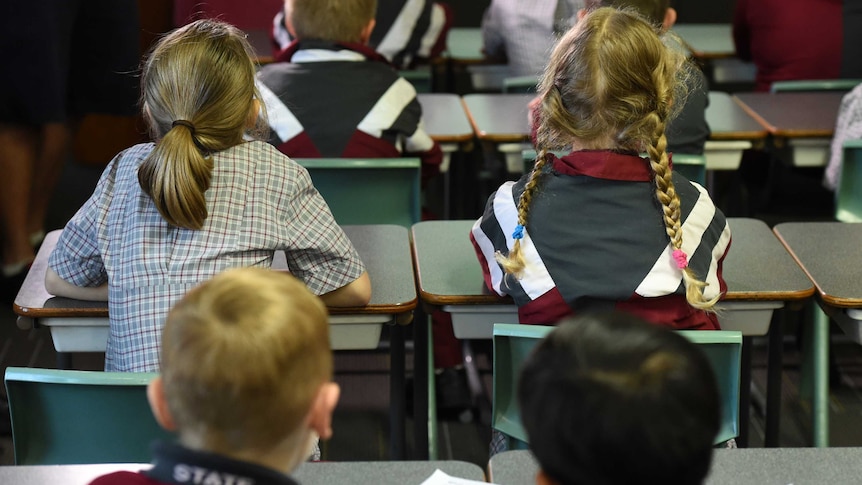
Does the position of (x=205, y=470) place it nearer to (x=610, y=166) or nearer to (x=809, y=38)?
(x=610, y=166)

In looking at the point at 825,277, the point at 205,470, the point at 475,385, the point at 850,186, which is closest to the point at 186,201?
the point at 205,470

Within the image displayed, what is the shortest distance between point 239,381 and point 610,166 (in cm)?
106

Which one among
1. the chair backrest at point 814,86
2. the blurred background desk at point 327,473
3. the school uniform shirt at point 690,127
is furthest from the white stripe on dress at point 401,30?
the blurred background desk at point 327,473

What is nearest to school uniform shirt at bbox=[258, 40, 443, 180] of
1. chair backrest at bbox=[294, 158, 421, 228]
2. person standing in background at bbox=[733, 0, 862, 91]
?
chair backrest at bbox=[294, 158, 421, 228]

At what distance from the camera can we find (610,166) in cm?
196

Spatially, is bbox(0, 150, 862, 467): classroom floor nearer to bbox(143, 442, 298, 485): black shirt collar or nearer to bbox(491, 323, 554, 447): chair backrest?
bbox(491, 323, 554, 447): chair backrest

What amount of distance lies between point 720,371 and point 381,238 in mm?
875

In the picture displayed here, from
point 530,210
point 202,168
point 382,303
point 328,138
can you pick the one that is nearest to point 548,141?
point 530,210

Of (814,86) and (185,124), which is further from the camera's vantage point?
(814,86)

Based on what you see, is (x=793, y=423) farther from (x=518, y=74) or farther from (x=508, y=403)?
(x=518, y=74)

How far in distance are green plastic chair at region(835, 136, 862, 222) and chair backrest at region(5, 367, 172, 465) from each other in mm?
1958

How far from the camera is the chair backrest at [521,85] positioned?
3.67 m

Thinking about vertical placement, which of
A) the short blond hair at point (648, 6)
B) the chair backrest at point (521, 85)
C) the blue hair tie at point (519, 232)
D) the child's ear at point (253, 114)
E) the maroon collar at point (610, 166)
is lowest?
the blue hair tie at point (519, 232)

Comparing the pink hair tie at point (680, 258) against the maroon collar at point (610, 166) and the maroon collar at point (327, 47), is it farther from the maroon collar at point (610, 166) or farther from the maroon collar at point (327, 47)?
the maroon collar at point (327, 47)
